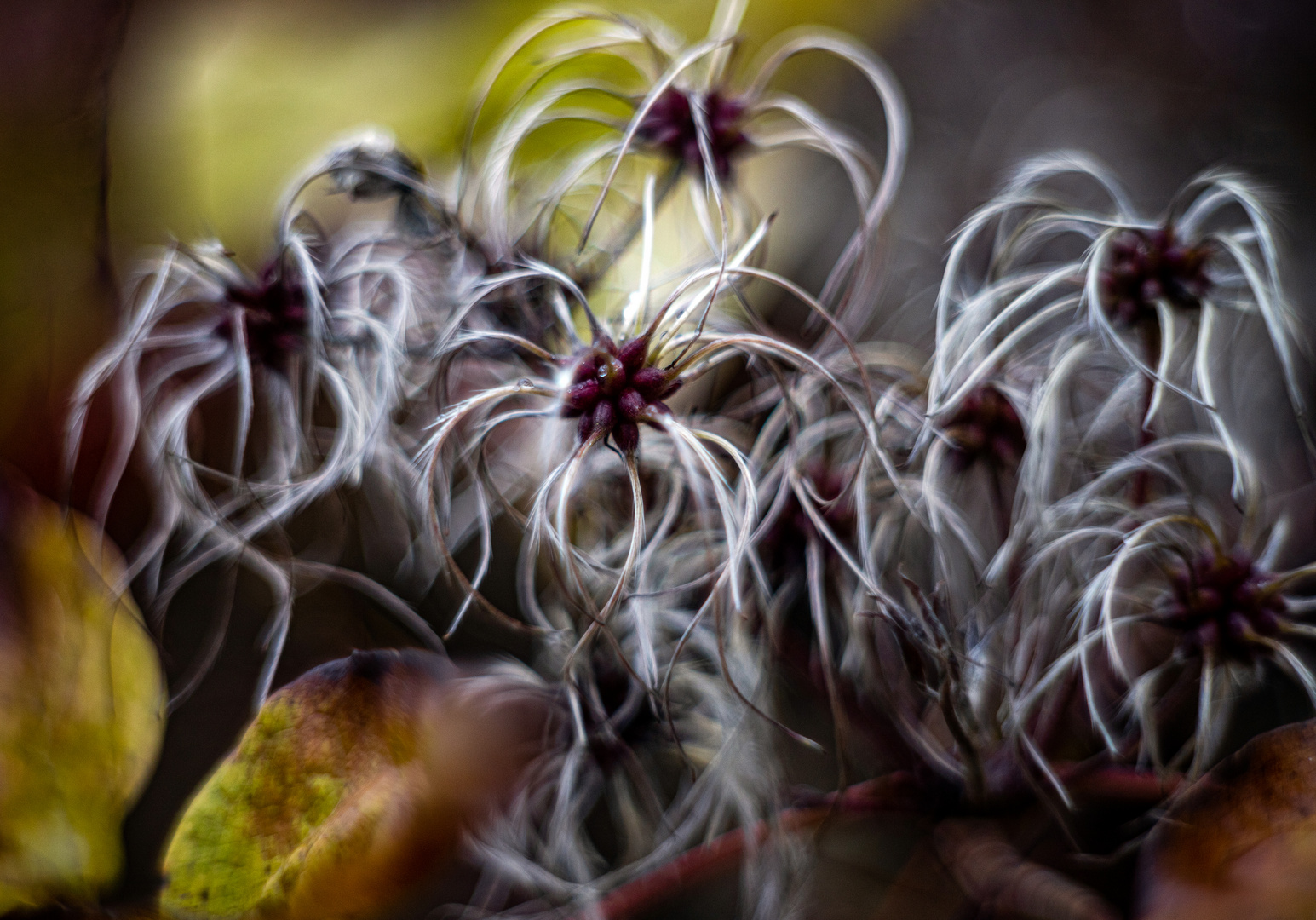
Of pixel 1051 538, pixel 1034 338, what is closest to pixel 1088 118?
pixel 1034 338

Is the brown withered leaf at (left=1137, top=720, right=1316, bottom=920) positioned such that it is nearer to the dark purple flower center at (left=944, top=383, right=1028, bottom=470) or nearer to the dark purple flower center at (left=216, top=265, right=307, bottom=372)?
the dark purple flower center at (left=944, top=383, right=1028, bottom=470)

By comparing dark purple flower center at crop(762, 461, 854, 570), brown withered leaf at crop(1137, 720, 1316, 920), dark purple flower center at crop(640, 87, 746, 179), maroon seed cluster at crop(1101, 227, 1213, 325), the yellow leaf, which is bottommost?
the yellow leaf

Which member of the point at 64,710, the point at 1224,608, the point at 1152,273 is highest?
the point at 1152,273

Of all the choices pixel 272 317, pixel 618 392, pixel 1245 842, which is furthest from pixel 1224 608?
pixel 272 317

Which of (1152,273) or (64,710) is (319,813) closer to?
(64,710)

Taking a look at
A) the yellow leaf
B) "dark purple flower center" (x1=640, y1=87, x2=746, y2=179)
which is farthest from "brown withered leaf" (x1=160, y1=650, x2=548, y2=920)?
"dark purple flower center" (x1=640, y1=87, x2=746, y2=179)
